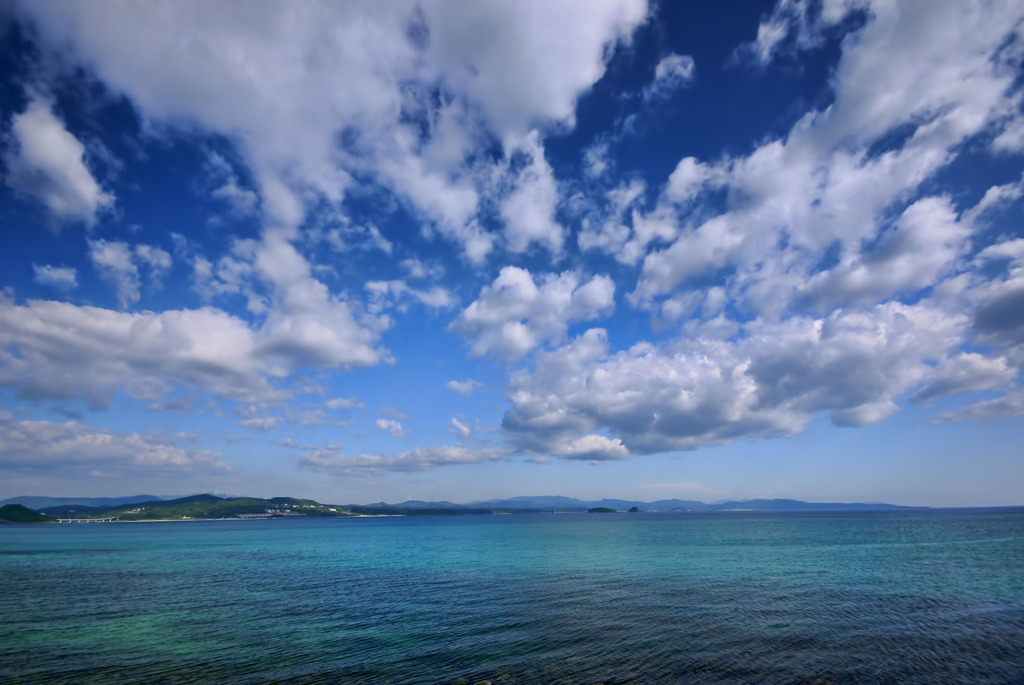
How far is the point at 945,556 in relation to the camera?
6969 cm

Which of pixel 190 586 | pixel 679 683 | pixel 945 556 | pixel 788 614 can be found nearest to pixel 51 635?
pixel 190 586

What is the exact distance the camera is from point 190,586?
5216cm

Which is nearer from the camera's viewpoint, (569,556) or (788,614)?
(788,614)

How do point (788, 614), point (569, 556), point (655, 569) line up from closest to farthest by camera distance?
point (788, 614) → point (655, 569) → point (569, 556)

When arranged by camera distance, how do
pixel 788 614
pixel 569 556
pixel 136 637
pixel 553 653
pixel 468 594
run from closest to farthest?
1. pixel 553 653
2. pixel 136 637
3. pixel 788 614
4. pixel 468 594
5. pixel 569 556

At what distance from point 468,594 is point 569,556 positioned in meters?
36.2

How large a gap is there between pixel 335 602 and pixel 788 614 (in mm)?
36305

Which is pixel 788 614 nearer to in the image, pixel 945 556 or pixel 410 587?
pixel 410 587

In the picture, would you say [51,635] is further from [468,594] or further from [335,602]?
[468,594]

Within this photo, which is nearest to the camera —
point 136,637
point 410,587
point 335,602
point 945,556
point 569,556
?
point 136,637

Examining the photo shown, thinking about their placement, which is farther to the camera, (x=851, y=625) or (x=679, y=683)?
(x=851, y=625)

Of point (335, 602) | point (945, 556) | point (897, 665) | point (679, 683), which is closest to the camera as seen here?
point (679, 683)

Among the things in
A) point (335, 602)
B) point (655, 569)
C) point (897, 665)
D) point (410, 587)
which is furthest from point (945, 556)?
point (335, 602)

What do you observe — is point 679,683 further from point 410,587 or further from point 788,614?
point 410,587
